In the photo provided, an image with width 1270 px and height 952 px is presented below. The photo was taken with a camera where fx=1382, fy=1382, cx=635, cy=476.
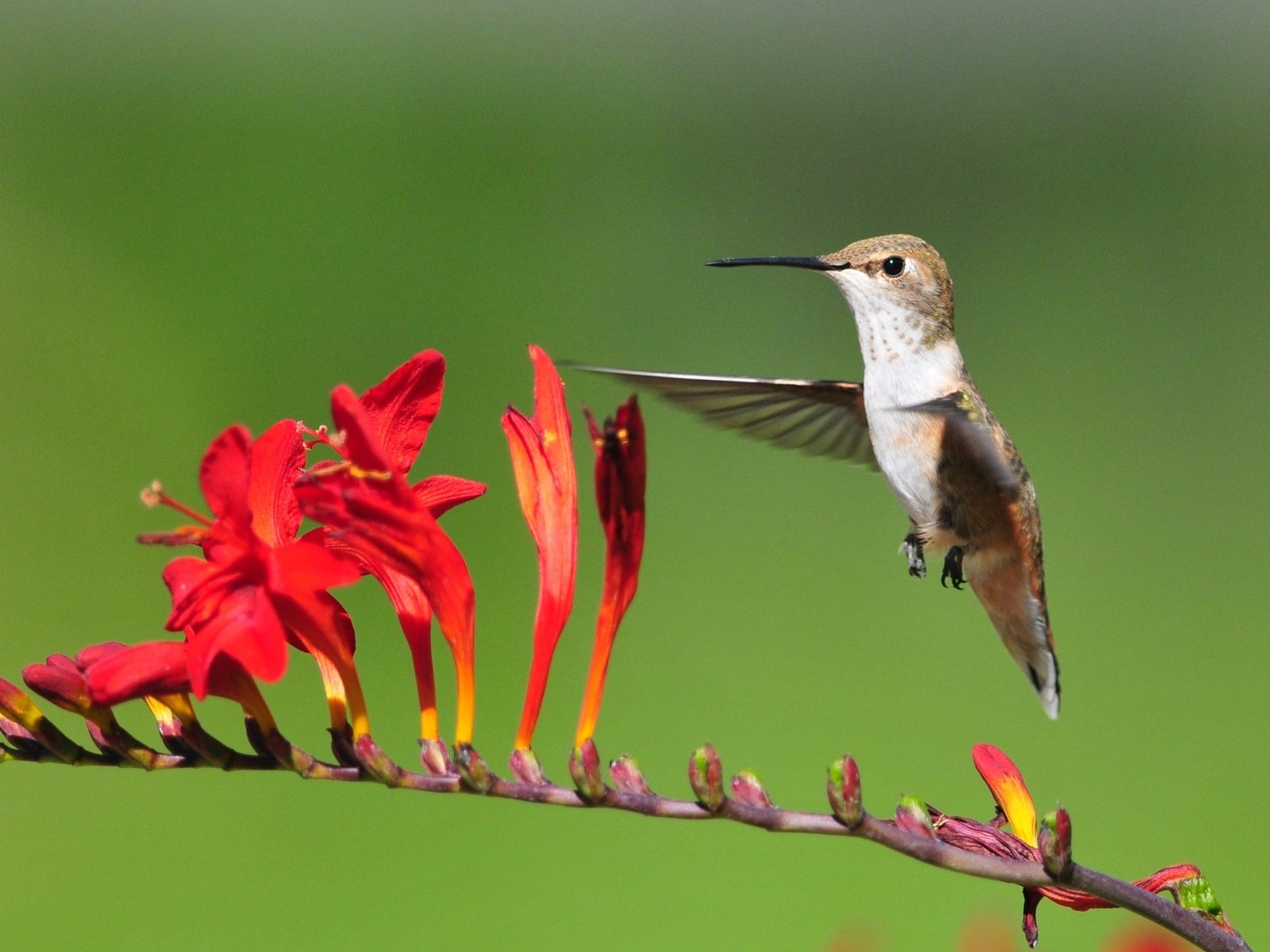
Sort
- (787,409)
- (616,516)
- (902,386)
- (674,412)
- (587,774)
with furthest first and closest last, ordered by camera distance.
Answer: (674,412) → (787,409) → (902,386) → (616,516) → (587,774)

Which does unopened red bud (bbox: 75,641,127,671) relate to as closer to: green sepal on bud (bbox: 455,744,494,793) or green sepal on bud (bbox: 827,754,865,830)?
green sepal on bud (bbox: 455,744,494,793)

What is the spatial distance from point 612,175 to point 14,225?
4525mm

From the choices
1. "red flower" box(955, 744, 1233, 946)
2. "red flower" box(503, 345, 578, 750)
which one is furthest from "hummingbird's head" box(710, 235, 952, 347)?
"red flower" box(955, 744, 1233, 946)

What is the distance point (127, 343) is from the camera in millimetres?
8922

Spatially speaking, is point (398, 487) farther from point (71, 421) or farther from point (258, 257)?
point (258, 257)

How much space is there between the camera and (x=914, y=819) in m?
1.34

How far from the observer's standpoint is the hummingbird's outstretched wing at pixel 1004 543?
2158 millimetres

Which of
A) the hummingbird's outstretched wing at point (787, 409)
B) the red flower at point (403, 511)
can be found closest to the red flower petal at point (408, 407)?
the red flower at point (403, 511)

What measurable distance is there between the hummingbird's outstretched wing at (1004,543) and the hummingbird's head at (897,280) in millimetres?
130

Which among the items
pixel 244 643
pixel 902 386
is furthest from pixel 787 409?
pixel 244 643

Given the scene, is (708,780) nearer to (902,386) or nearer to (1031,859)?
(1031,859)

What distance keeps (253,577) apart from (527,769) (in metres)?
0.35

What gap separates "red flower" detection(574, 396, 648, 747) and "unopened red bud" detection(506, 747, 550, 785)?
0.16 feet

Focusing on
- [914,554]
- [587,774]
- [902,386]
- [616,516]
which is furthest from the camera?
[914,554]
